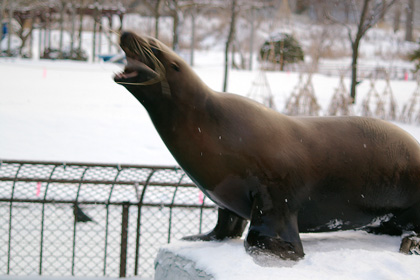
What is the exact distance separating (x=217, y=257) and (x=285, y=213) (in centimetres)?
31

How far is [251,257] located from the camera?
194 centimetres

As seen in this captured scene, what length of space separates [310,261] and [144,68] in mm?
950

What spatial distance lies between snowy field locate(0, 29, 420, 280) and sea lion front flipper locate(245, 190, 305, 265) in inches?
2.0

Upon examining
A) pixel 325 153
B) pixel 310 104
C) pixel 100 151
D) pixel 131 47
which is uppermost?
pixel 131 47

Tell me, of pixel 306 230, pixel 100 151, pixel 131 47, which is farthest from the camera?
pixel 100 151

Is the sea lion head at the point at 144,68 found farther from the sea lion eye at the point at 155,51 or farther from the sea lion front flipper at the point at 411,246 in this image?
the sea lion front flipper at the point at 411,246

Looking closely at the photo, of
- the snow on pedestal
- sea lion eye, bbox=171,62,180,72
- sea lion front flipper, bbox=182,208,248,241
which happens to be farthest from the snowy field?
sea lion eye, bbox=171,62,180,72

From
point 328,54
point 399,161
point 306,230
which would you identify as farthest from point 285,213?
point 328,54

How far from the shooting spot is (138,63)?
1.84 meters

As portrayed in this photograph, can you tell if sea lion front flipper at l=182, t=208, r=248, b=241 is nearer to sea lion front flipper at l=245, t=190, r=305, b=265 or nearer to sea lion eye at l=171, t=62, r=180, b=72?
sea lion front flipper at l=245, t=190, r=305, b=265

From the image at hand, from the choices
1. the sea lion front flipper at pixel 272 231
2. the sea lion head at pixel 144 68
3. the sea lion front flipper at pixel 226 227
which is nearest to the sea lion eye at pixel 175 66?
the sea lion head at pixel 144 68

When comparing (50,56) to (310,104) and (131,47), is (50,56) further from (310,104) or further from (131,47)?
(131,47)

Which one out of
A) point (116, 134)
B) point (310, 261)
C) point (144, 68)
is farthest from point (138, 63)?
point (116, 134)

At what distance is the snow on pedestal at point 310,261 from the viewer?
1.85 meters
